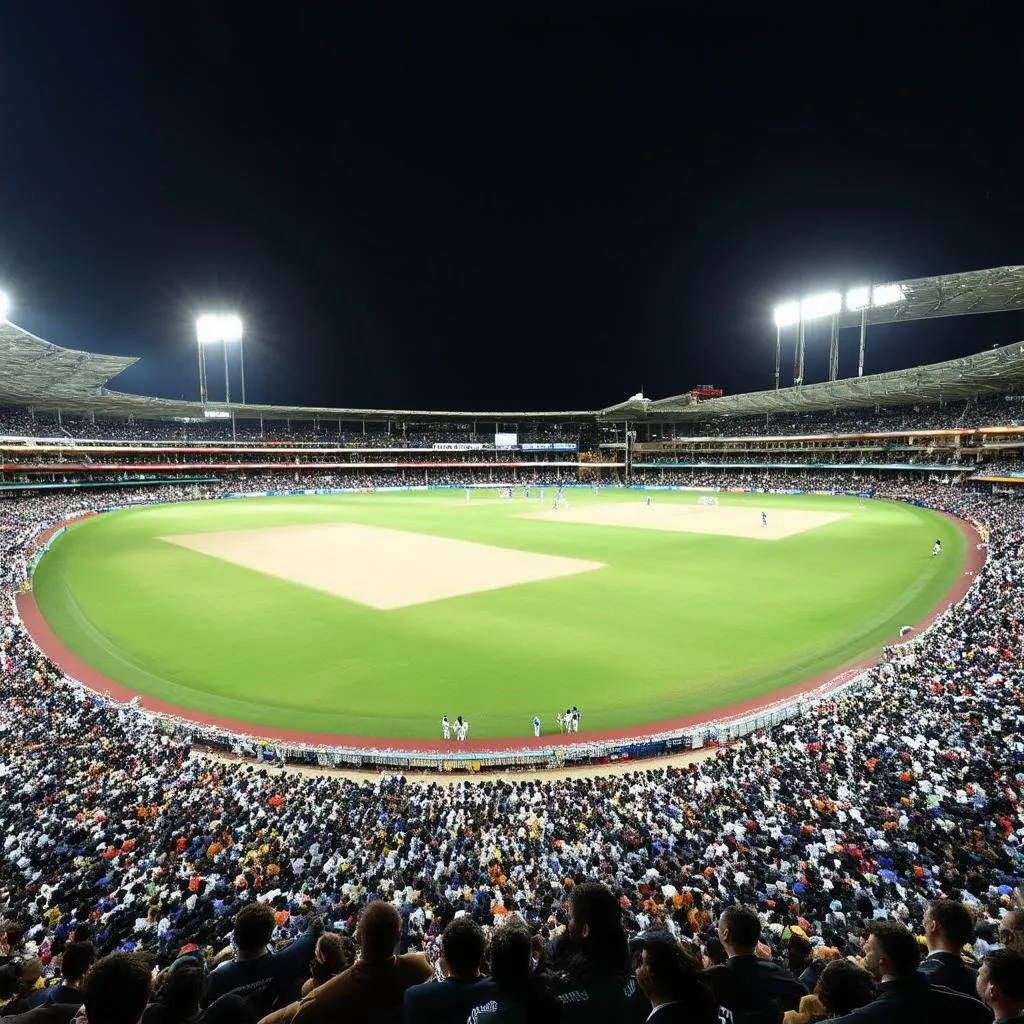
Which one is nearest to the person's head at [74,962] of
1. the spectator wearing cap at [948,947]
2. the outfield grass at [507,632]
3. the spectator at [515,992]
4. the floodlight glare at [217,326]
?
the spectator at [515,992]

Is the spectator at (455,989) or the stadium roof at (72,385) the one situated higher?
the stadium roof at (72,385)

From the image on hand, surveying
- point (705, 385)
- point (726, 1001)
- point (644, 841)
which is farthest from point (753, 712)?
point (705, 385)

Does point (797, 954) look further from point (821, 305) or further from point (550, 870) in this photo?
point (821, 305)

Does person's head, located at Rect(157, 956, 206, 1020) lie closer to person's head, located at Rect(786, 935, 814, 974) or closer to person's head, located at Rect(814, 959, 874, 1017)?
person's head, located at Rect(814, 959, 874, 1017)

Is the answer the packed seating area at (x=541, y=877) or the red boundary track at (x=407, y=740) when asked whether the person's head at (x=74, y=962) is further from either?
the red boundary track at (x=407, y=740)

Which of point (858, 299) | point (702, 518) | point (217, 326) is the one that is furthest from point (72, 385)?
point (858, 299)

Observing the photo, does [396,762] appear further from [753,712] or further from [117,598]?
[117,598]
